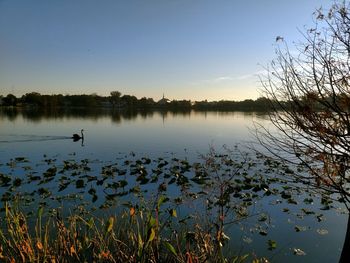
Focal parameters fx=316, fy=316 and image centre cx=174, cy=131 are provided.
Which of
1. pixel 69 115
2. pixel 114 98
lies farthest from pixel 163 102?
pixel 69 115

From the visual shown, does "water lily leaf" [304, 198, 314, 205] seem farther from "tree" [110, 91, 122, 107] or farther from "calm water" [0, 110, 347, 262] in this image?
"tree" [110, 91, 122, 107]

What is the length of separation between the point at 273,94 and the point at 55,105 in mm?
114390

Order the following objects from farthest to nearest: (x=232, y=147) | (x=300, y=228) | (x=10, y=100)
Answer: (x=10, y=100) → (x=232, y=147) → (x=300, y=228)

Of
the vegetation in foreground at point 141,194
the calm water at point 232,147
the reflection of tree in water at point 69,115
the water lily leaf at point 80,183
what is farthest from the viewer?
the reflection of tree in water at point 69,115

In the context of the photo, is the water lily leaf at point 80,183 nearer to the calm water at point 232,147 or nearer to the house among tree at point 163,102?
the calm water at point 232,147

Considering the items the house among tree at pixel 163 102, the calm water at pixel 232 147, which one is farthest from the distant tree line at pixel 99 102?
the calm water at pixel 232 147

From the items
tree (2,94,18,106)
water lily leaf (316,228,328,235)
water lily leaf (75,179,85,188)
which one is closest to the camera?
water lily leaf (316,228,328,235)

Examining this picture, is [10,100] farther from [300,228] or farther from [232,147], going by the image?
[300,228]

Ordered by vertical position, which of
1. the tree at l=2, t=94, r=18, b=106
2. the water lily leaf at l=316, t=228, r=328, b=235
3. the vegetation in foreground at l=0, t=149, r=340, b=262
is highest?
the tree at l=2, t=94, r=18, b=106

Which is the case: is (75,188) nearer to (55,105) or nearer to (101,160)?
(101,160)

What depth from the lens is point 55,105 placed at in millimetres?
111375

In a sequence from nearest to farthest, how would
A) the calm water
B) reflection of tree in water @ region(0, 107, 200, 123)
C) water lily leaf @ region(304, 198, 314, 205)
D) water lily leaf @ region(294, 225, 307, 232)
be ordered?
the calm water < water lily leaf @ region(294, 225, 307, 232) < water lily leaf @ region(304, 198, 314, 205) < reflection of tree in water @ region(0, 107, 200, 123)

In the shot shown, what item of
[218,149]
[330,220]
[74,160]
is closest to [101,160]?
[74,160]

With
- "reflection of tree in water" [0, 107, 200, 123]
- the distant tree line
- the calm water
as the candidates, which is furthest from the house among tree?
the calm water
